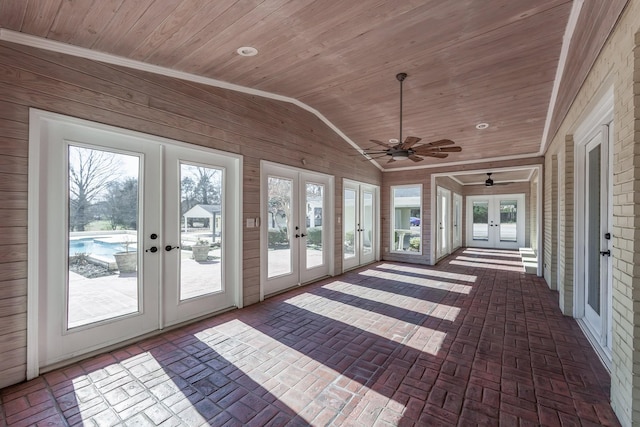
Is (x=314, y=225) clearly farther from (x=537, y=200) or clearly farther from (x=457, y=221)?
(x=457, y=221)

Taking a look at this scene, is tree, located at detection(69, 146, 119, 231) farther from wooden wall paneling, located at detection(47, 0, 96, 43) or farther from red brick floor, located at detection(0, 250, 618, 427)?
red brick floor, located at detection(0, 250, 618, 427)

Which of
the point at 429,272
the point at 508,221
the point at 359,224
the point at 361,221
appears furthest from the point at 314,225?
the point at 508,221

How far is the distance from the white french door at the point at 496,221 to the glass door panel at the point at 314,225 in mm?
7996

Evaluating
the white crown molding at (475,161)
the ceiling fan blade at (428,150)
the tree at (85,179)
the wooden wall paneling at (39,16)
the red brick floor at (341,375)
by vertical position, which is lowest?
the red brick floor at (341,375)

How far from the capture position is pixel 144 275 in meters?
3.07

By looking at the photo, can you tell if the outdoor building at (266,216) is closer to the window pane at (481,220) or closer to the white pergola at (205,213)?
the white pergola at (205,213)

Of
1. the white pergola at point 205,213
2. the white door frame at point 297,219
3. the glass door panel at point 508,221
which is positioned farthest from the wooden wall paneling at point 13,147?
the glass door panel at point 508,221

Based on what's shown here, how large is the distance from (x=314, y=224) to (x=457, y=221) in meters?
7.19

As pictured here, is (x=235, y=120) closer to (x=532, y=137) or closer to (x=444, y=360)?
(x=444, y=360)

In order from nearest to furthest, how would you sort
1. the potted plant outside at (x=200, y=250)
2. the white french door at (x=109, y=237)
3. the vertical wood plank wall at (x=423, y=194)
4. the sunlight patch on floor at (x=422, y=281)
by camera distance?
1. the white french door at (x=109, y=237)
2. the potted plant outside at (x=200, y=250)
3. the sunlight patch on floor at (x=422, y=281)
4. the vertical wood plank wall at (x=423, y=194)

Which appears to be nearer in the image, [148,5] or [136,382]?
[148,5]

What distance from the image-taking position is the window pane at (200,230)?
3443 millimetres

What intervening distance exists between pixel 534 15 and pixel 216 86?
3.26 m

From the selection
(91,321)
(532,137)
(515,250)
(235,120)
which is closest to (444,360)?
(91,321)
